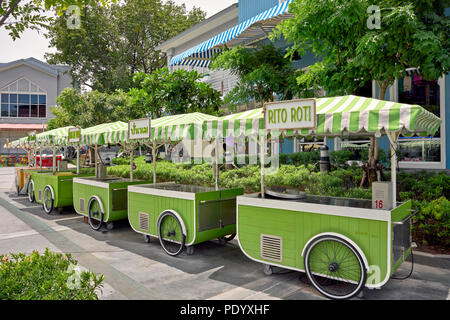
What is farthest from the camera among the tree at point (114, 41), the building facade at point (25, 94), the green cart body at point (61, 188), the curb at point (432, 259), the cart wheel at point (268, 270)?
the building facade at point (25, 94)

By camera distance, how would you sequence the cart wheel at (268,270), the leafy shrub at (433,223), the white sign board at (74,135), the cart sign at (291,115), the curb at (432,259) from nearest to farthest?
the cart sign at (291,115) → the cart wheel at (268,270) → the curb at (432,259) → the leafy shrub at (433,223) → the white sign board at (74,135)

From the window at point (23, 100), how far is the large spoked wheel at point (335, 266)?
44839 mm

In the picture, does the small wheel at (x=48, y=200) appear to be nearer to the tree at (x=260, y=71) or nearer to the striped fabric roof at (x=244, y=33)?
the tree at (x=260, y=71)

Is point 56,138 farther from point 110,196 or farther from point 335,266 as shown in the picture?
point 335,266

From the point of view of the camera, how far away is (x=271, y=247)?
5250mm

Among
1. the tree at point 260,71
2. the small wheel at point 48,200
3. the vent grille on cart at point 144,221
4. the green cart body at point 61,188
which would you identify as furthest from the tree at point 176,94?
the vent grille on cart at point 144,221

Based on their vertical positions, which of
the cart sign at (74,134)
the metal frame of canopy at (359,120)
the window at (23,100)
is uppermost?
the window at (23,100)

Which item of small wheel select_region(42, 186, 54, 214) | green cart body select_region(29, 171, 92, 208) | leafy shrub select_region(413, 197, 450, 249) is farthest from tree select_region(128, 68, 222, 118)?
leafy shrub select_region(413, 197, 450, 249)

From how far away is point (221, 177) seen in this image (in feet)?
38.2

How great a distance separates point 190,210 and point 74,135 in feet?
19.7

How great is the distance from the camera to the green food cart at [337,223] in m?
4.29

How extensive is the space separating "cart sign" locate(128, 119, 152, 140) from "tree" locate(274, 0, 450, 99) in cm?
406

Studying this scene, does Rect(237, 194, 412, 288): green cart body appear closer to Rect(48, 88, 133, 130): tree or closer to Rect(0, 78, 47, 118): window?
Rect(48, 88, 133, 130): tree

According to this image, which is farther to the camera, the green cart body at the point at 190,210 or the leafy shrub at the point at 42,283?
the green cart body at the point at 190,210
